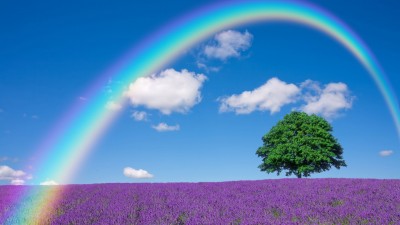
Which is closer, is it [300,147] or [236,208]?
[236,208]

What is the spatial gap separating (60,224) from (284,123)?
1024 inches

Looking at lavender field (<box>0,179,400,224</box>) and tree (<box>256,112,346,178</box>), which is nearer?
lavender field (<box>0,179,400,224</box>)

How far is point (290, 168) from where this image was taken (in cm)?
3053

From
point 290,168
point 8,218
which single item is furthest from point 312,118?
point 8,218

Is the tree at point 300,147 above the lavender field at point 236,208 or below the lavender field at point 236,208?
above

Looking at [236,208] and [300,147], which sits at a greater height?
[300,147]

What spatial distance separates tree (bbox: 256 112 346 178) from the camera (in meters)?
29.3

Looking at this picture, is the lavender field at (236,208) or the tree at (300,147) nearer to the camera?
the lavender field at (236,208)

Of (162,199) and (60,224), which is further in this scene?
(162,199)

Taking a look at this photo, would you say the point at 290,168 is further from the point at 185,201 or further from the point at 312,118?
the point at 185,201

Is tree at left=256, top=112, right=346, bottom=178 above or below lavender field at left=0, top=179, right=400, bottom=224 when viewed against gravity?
above

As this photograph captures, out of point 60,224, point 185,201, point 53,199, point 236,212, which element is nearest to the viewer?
point 60,224

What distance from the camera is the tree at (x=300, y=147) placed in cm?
2931

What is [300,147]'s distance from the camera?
96.2 feet
